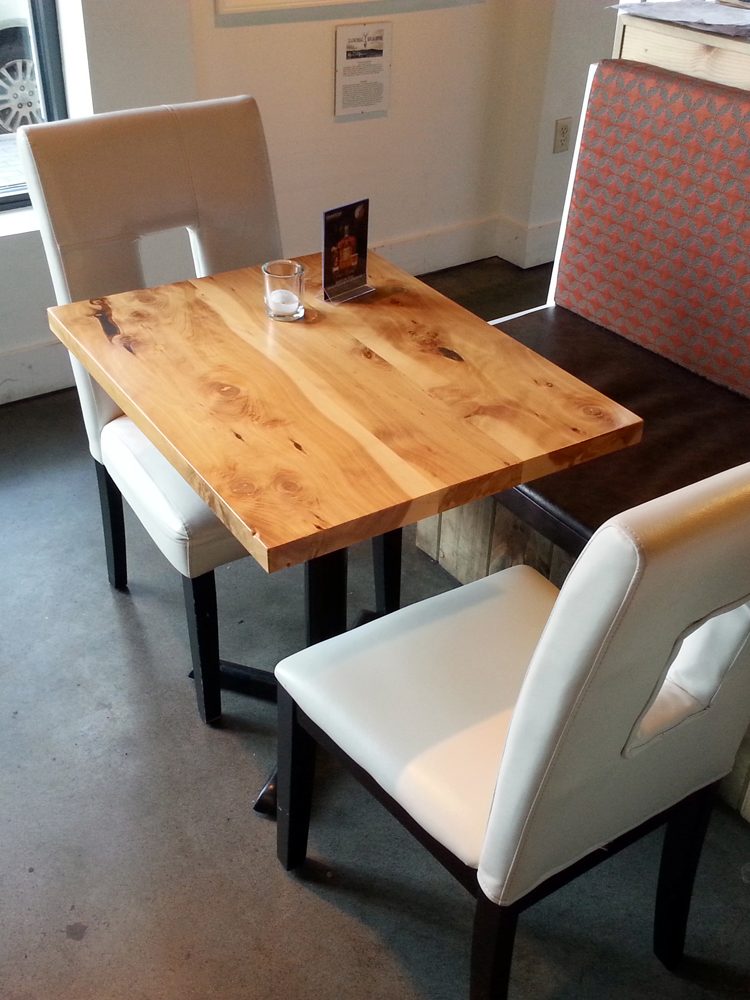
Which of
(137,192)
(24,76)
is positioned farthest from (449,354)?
(24,76)

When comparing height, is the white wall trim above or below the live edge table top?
below

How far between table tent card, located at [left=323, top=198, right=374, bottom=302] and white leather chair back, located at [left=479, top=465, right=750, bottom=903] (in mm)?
882

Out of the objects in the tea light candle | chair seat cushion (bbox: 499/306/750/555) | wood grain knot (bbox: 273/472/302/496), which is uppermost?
the tea light candle

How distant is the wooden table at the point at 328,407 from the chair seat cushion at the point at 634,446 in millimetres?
246

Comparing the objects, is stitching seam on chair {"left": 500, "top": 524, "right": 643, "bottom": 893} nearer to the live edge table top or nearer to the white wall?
the live edge table top

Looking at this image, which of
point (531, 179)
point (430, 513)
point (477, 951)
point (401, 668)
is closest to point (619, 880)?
point (477, 951)

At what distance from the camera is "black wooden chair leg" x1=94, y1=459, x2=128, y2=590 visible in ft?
6.54

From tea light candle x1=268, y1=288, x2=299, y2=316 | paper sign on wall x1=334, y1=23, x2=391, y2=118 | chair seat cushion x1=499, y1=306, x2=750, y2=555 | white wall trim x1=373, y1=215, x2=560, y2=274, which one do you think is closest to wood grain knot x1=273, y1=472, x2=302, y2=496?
tea light candle x1=268, y1=288, x2=299, y2=316

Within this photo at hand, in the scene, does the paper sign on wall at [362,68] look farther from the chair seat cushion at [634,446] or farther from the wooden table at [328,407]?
the wooden table at [328,407]

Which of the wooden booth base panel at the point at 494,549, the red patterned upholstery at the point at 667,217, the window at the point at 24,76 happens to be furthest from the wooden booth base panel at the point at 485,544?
the window at the point at 24,76

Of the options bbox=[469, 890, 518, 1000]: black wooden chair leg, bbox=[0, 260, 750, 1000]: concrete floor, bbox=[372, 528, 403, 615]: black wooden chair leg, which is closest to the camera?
bbox=[469, 890, 518, 1000]: black wooden chair leg

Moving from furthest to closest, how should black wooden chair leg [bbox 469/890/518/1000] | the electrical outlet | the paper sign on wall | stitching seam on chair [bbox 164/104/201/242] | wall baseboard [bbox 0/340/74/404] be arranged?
1. the electrical outlet
2. the paper sign on wall
3. wall baseboard [bbox 0/340/74/404]
4. stitching seam on chair [bbox 164/104/201/242]
5. black wooden chair leg [bbox 469/890/518/1000]

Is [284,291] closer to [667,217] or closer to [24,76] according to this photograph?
[667,217]

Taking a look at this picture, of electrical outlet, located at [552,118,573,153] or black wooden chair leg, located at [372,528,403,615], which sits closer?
black wooden chair leg, located at [372,528,403,615]
